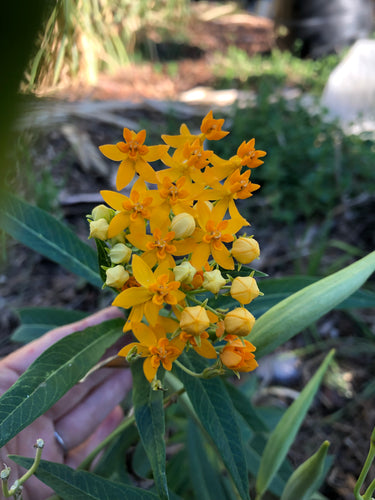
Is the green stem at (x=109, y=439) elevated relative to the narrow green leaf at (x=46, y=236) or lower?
lower

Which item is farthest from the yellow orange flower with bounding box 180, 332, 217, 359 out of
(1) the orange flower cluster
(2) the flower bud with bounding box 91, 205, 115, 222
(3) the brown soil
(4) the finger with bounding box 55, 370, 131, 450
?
(4) the finger with bounding box 55, 370, 131, 450

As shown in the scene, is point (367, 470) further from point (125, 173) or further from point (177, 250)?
point (125, 173)

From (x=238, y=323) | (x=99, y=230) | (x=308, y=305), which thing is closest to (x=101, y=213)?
(x=99, y=230)

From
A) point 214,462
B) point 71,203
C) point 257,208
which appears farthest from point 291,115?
point 214,462

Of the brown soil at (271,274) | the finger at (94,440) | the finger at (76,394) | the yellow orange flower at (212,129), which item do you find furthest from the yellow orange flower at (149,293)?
the finger at (94,440)

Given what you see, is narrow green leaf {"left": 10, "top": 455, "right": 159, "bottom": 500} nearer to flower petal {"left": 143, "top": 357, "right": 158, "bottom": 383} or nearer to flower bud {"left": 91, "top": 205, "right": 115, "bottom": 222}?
flower petal {"left": 143, "top": 357, "right": 158, "bottom": 383}

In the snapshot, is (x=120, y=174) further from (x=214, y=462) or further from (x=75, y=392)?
(x=214, y=462)

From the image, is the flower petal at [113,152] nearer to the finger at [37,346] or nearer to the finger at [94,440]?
the finger at [37,346]
